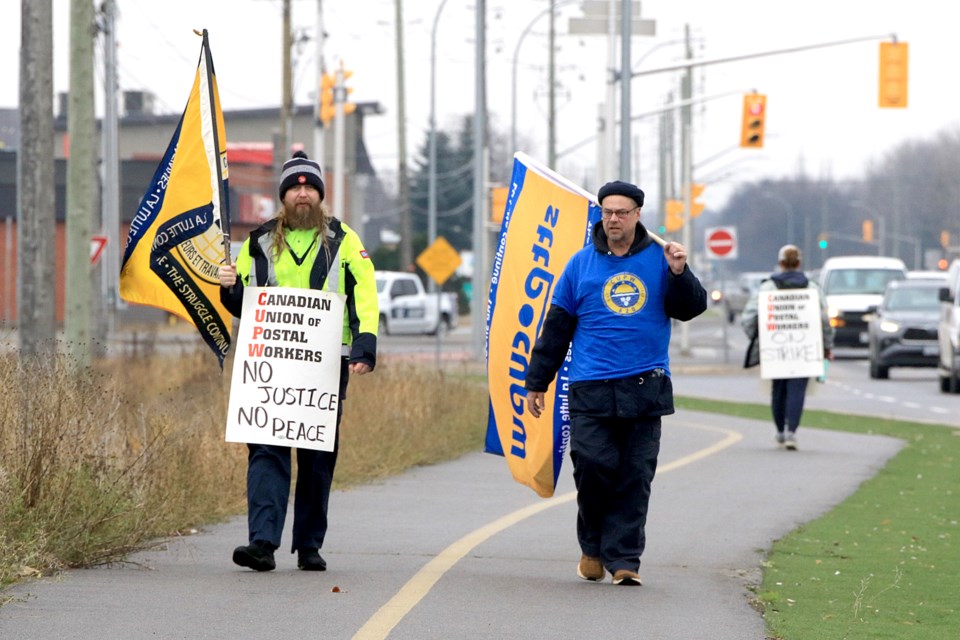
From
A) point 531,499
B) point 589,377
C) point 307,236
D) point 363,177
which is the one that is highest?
point 363,177

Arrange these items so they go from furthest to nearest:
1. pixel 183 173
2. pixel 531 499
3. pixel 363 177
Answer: pixel 363 177 < pixel 531 499 < pixel 183 173

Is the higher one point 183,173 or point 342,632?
point 183,173

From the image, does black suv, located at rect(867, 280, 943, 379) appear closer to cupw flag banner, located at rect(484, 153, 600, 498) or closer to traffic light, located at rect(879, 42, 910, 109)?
traffic light, located at rect(879, 42, 910, 109)

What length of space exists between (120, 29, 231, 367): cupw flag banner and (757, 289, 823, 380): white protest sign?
9303mm

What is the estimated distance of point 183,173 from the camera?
9078 millimetres

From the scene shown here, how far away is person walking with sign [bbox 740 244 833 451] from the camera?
17.5 metres

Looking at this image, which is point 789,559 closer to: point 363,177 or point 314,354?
point 314,354

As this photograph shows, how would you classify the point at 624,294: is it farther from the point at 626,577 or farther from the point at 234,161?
the point at 234,161

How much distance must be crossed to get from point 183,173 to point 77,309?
10810mm

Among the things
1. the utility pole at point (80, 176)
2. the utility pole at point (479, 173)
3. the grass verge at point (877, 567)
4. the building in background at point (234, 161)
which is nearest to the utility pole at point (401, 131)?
the building in background at point (234, 161)

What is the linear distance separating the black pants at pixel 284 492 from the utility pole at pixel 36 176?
29.9 feet

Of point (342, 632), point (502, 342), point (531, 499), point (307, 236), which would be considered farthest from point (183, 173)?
point (531, 499)

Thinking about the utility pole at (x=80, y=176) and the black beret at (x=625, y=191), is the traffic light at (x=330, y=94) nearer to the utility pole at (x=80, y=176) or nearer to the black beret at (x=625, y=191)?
the utility pole at (x=80, y=176)

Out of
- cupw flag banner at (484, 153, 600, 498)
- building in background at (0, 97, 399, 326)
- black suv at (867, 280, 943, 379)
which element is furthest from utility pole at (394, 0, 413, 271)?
cupw flag banner at (484, 153, 600, 498)
